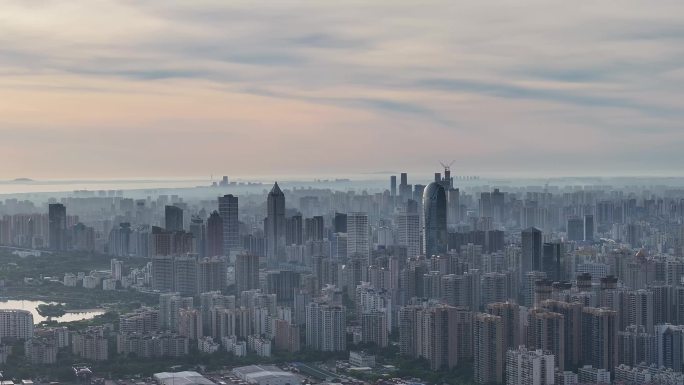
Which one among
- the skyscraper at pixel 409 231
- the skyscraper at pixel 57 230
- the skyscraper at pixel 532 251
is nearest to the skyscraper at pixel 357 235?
the skyscraper at pixel 409 231

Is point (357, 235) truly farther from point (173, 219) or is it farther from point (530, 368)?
point (530, 368)

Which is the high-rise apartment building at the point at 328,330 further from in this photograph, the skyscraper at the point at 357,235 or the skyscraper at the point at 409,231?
the skyscraper at the point at 409,231

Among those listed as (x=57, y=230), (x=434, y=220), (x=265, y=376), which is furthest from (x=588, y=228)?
(x=265, y=376)

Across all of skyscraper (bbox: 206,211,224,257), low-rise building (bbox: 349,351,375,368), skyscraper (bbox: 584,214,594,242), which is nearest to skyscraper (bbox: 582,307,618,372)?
low-rise building (bbox: 349,351,375,368)

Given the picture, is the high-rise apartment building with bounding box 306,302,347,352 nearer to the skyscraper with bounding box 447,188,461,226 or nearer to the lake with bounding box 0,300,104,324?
the lake with bounding box 0,300,104,324

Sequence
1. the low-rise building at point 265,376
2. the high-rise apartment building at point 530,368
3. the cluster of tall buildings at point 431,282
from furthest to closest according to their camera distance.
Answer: the cluster of tall buildings at point 431,282 → the low-rise building at point 265,376 → the high-rise apartment building at point 530,368
